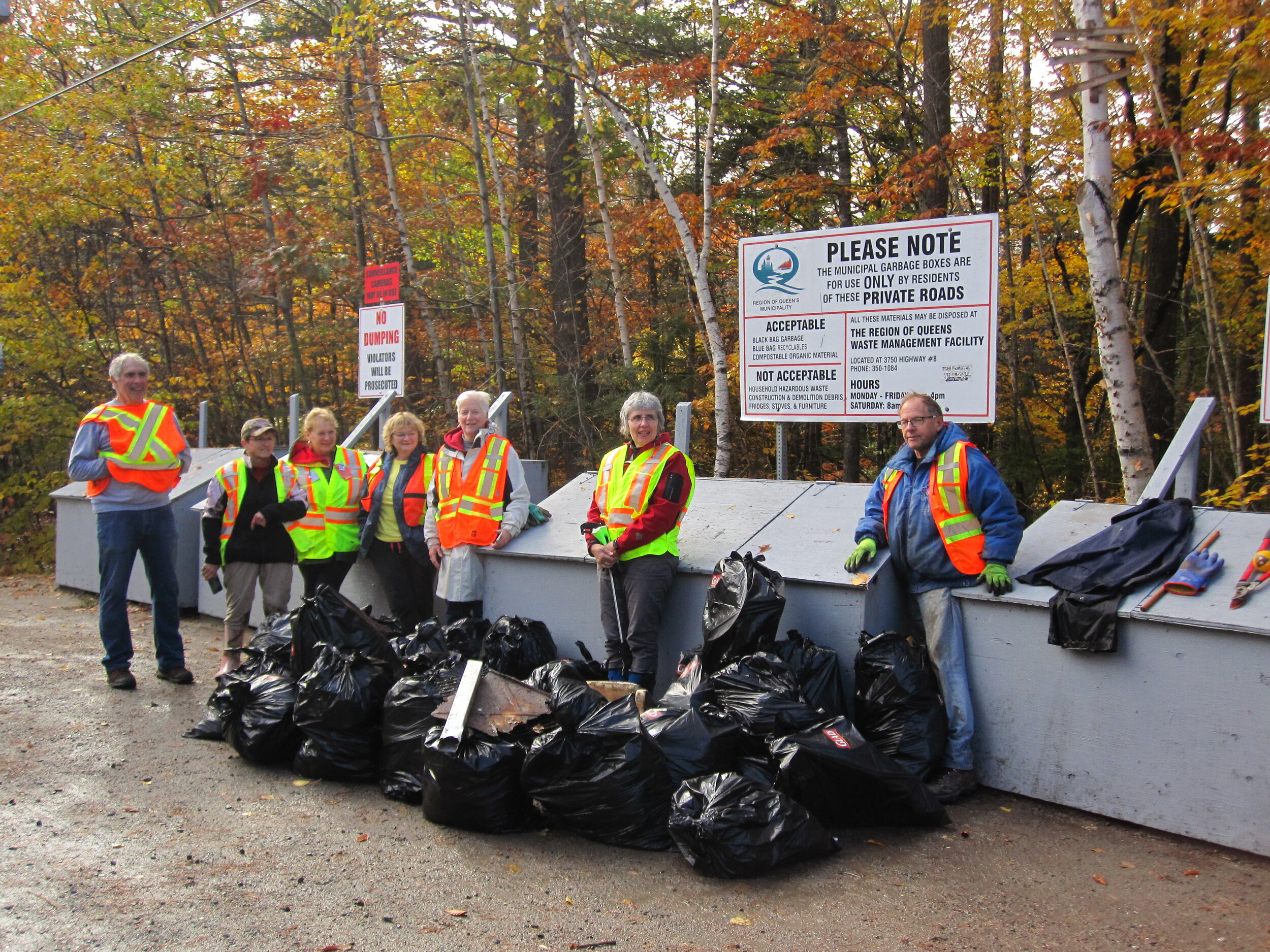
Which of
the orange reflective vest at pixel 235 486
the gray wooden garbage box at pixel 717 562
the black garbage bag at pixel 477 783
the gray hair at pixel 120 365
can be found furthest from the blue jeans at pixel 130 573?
the black garbage bag at pixel 477 783

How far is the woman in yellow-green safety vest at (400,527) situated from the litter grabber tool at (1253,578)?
408 centimetres

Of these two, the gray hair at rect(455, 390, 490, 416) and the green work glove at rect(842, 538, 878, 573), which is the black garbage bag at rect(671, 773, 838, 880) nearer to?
the green work glove at rect(842, 538, 878, 573)

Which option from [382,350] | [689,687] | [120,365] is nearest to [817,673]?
[689,687]

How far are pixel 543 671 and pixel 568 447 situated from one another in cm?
758

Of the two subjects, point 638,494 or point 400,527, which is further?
point 400,527

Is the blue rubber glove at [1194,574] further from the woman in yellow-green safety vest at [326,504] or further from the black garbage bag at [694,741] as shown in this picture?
the woman in yellow-green safety vest at [326,504]

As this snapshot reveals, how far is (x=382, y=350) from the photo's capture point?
790 cm

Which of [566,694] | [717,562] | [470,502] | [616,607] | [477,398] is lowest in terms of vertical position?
[566,694]

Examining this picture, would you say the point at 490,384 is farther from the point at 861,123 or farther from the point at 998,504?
the point at 998,504

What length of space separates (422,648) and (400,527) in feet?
3.70

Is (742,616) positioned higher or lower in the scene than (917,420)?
lower

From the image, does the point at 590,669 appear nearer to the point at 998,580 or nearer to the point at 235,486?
the point at 998,580

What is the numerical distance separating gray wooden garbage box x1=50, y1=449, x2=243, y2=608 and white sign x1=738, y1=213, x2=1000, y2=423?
4722 millimetres

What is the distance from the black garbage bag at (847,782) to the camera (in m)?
3.54
